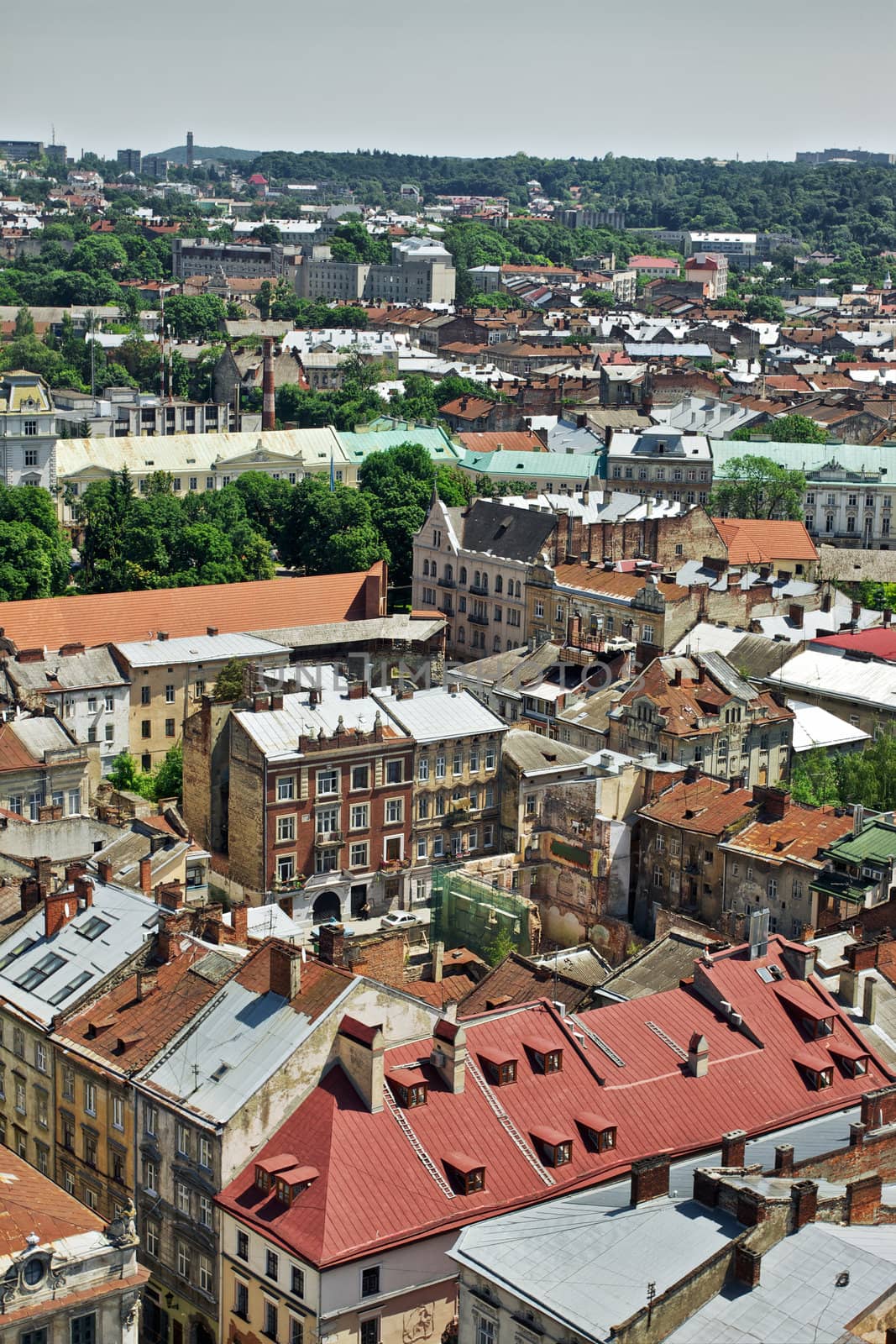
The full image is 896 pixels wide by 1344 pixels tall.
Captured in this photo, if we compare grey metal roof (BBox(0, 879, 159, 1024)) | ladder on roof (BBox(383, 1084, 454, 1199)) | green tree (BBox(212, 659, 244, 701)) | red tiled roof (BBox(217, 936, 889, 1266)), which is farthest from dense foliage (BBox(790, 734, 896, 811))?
ladder on roof (BBox(383, 1084, 454, 1199))

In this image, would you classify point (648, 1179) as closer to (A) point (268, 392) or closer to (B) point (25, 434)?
(B) point (25, 434)

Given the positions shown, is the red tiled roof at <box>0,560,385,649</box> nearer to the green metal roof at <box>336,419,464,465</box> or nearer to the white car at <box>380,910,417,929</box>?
the white car at <box>380,910,417,929</box>

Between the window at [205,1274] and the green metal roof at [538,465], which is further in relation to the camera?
the green metal roof at [538,465]

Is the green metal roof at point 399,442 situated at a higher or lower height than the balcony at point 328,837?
higher

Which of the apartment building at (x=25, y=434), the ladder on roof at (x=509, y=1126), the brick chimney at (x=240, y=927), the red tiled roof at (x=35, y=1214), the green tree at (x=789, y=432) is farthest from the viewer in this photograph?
the green tree at (x=789, y=432)

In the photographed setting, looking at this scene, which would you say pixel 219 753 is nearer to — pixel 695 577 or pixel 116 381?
pixel 695 577

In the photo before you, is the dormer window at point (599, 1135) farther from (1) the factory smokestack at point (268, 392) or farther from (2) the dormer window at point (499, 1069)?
(1) the factory smokestack at point (268, 392)

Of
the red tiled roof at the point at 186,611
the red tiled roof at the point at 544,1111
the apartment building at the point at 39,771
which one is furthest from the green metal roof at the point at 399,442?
the red tiled roof at the point at 544,1111

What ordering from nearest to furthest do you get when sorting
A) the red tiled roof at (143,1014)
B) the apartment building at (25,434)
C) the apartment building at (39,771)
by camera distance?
1. the red tiled roof at (143,1014)
2. the apartment building at (39,771)
3. the apartment building at (25,434)
